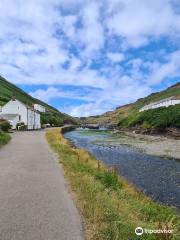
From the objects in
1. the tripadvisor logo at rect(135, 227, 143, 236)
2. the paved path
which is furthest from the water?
the tripadvisor logo at rect(135, 227, 143, 236)

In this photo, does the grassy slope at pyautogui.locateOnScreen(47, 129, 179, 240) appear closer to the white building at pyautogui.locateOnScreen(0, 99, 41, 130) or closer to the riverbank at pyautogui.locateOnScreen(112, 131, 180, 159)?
the riverbank at pyautogui.locateOnScreen(112, 131, 180, 159)

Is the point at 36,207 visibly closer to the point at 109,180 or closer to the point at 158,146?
the point at 109,180

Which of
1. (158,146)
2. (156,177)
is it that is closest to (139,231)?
(156,177)

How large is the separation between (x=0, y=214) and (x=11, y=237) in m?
2.51

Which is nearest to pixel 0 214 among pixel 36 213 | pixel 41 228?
pixel 36 213

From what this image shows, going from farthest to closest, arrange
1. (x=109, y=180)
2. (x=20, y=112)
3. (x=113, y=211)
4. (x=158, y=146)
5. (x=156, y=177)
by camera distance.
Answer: (x=20, y=112)
(x=158, y=146)
(x=156, y=177)
(x=109, y=180)
(x=113, y=211)

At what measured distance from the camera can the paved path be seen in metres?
11.3

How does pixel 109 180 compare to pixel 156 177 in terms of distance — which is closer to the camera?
pixel 109 180

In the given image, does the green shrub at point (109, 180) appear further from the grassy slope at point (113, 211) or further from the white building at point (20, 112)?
the white building at point (20, 112)

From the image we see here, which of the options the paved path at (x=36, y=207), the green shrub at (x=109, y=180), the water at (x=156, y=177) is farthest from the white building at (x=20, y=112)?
the paved path at (x=36, y=207)

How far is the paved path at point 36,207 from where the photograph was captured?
1132 centimetres

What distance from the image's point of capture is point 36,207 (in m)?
14.4

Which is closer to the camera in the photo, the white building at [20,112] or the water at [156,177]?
the water at [156,177]

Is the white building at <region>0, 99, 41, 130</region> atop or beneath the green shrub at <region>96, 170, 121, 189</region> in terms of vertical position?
atop
